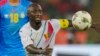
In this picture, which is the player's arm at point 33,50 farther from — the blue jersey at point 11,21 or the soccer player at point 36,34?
the blue jersey at point 11,21

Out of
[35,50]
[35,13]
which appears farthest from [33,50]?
[35,13]

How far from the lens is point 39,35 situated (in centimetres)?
683

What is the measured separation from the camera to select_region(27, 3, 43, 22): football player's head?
6727 mm

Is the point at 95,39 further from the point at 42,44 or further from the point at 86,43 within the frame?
the point at 42,44

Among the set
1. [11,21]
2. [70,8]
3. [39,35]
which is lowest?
[39,35]

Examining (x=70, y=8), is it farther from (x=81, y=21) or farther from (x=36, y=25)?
(x=36, y=25)

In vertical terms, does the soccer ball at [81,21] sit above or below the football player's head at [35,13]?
below

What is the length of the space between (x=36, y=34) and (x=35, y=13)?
26 cm

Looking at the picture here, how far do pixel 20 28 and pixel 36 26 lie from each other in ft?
1.46

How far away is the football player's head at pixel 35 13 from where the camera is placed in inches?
265

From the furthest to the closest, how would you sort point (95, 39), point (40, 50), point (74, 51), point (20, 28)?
point (95, 39) → point (74, 51) → point (20, 28) → point (40, 50)

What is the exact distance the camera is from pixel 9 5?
7297mm

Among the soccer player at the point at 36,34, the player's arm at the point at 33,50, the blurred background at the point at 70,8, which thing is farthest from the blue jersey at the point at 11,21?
the blurred background at the point at 70,8

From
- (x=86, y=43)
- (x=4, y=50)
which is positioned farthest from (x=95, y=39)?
(x=4, y=50)
